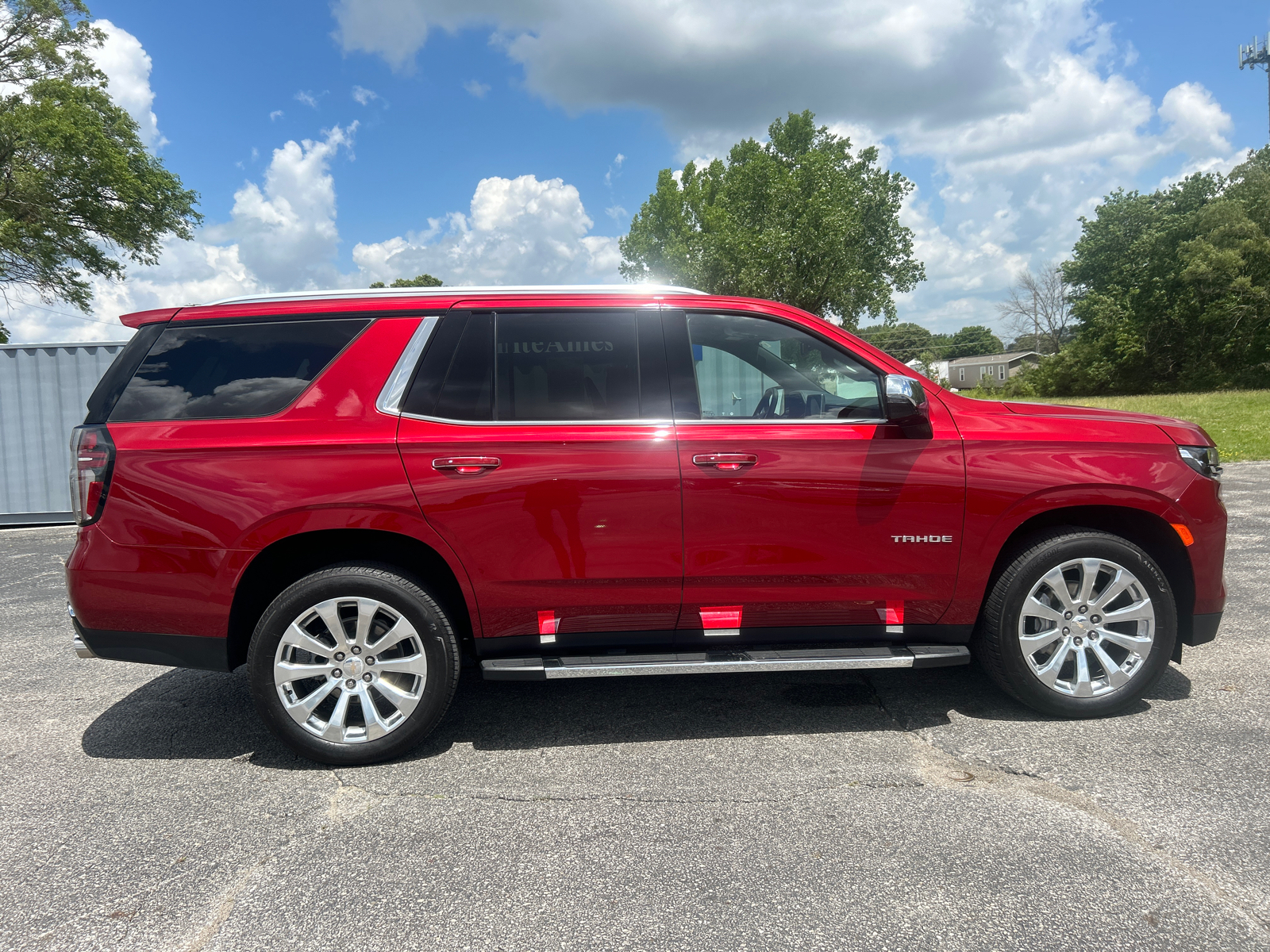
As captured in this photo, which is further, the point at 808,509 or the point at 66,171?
the point at 66,171

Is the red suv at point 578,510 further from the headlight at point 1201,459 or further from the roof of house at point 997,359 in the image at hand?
the roof of house at point 997,359

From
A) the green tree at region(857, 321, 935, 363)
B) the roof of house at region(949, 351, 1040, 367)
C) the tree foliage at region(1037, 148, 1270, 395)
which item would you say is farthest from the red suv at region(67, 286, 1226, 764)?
the green tree at region(857, 321, 935, 363)

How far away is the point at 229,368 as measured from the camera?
3.33m

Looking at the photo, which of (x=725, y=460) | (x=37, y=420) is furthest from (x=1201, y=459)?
(x=37, y=420)

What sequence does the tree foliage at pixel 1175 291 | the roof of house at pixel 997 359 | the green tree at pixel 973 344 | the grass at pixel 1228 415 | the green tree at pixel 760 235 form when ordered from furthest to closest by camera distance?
1. the green tree at pixel 973 344
2. the roof of house at pixel 997 359
3. the tree foliage at pixel 1175 291
4. the green tree at pixel 760 235
5. the grass at pixel 1228 415

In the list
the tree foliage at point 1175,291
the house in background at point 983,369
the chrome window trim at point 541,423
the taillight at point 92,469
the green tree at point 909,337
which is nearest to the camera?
the taillight at point 92,469

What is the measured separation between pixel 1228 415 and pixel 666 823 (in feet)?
90.7

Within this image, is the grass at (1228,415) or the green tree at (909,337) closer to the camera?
the grass at (1228,415)

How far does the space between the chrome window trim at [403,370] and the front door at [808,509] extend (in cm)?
106

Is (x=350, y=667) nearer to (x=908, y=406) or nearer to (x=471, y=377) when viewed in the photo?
(x=471, y=377)

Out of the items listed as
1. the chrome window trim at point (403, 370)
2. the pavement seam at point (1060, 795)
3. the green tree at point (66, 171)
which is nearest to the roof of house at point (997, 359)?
the green tree at point (66, 171)

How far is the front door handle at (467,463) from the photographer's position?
3227mm

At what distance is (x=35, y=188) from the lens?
74.5 feet

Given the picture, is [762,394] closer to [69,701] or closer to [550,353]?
[550,353]
